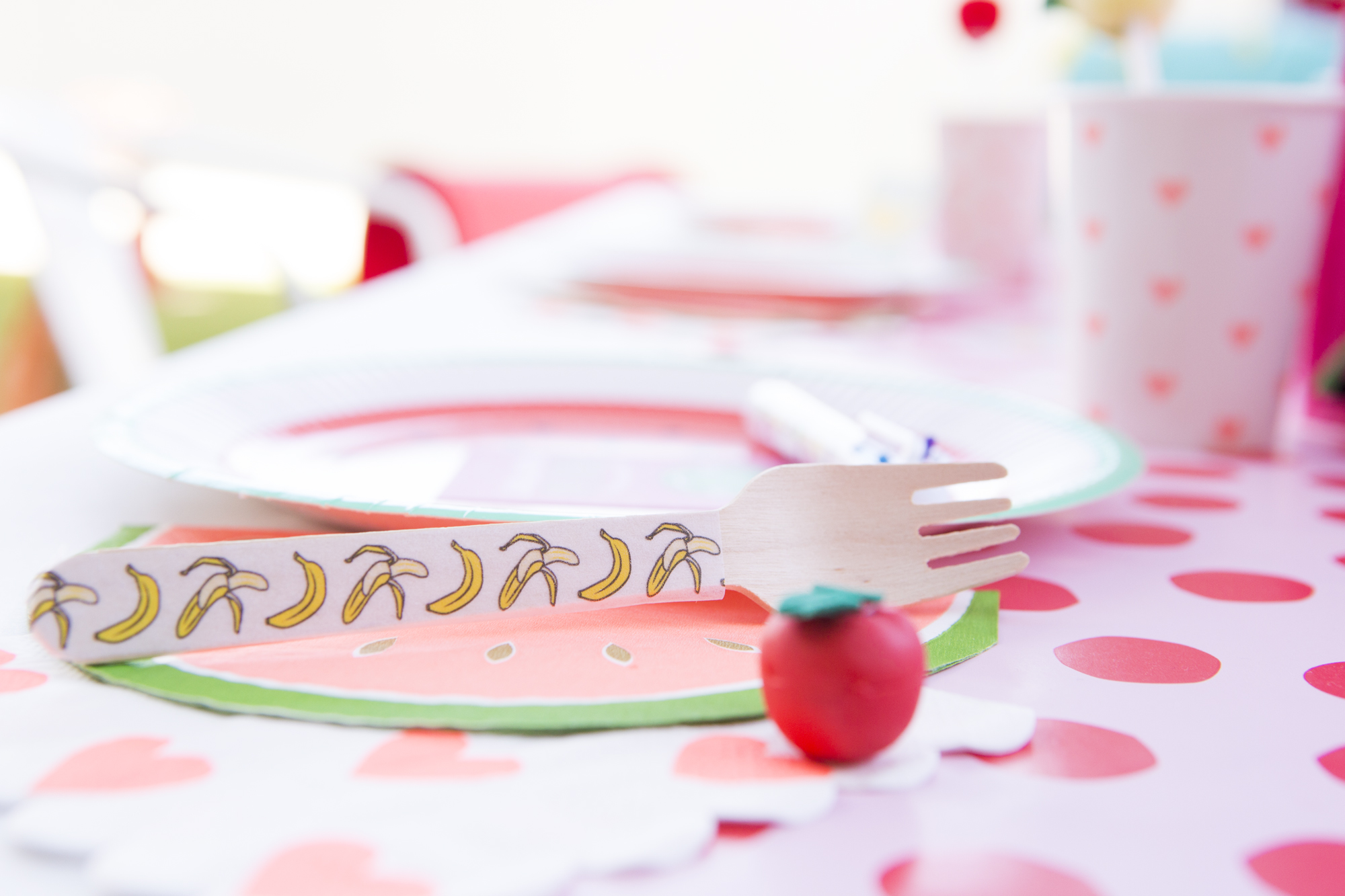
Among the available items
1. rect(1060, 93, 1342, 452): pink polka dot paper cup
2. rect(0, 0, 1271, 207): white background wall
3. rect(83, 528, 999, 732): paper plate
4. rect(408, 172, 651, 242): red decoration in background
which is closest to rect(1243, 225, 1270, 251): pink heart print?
rect(1060, 93, 1342, 452): pink polka dot paper cup

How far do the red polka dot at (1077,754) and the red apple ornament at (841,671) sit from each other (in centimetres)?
3

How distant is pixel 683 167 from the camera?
4.61 meters

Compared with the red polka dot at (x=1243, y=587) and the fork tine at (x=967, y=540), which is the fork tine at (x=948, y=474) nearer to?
the fork tine at (x=967, y=540)

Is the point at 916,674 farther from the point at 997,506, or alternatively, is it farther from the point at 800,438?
the point at 800,438

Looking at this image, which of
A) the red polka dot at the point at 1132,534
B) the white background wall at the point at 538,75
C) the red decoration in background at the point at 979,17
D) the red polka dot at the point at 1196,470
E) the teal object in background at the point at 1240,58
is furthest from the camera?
the white background wall at the point at 538,75

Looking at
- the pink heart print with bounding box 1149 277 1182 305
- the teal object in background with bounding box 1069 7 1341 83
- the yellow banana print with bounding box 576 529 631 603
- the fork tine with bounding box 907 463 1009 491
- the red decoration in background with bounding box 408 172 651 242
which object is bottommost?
the yellow banana print with bounding box 576 529 631 603

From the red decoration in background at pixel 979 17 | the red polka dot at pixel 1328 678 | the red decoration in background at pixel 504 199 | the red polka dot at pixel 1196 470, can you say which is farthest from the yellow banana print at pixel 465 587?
the red decoration in background at pixel 504 199

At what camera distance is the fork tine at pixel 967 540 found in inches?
11.9

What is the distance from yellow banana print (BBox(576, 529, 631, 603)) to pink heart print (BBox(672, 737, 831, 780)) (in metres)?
0.05

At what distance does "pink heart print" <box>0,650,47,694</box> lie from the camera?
0.85 ft

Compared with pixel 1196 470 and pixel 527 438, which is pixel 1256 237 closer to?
pixel 1196 470

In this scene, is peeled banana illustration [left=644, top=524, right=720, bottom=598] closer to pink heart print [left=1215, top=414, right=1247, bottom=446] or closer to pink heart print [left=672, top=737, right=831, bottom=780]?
pink heart print [left=672, top=737, right=831, bottom=780]

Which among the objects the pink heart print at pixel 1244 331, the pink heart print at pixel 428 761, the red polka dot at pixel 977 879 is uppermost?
the pink heart print at pixel 1244 331

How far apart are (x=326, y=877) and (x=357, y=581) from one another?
89 mm
